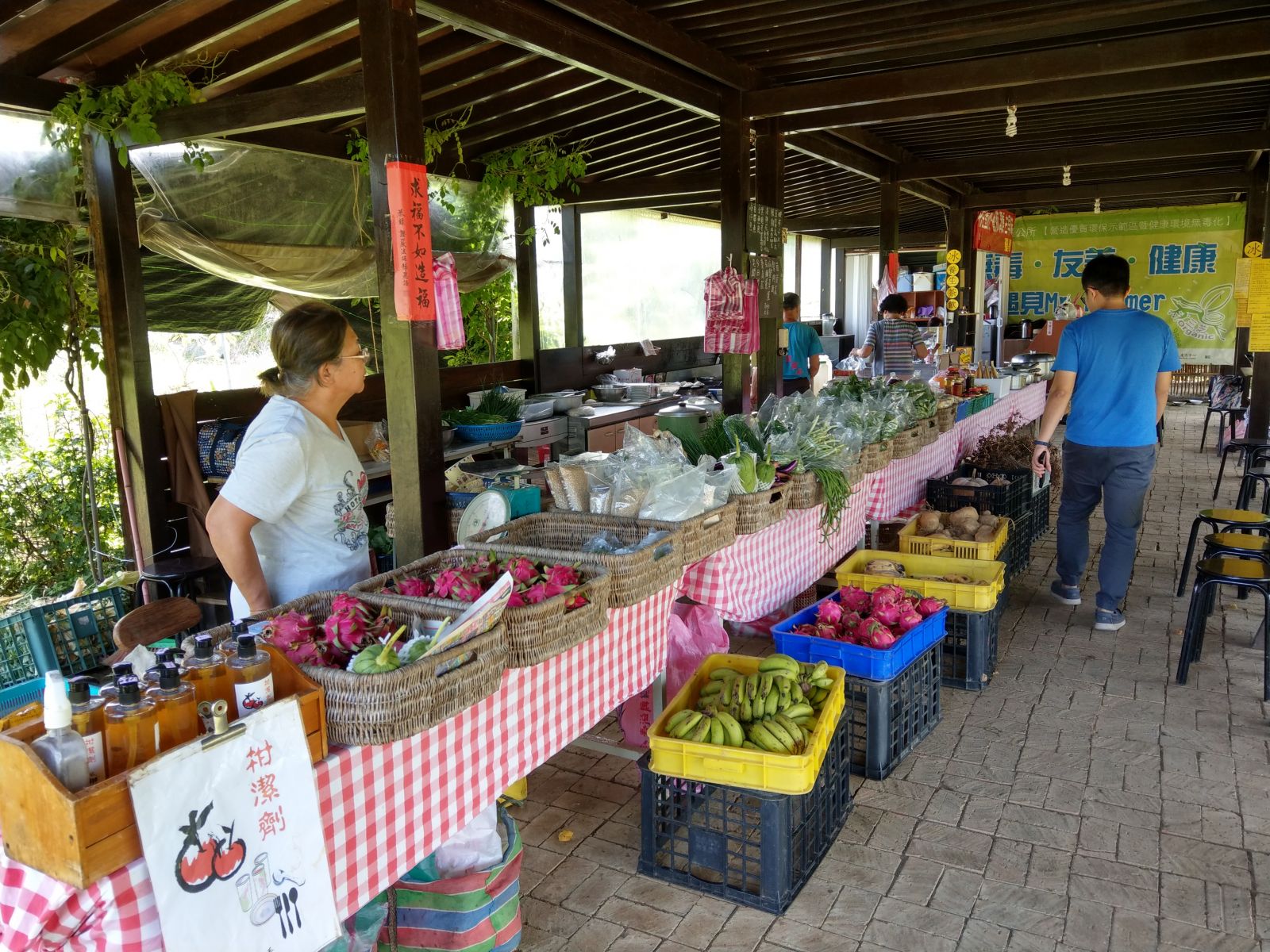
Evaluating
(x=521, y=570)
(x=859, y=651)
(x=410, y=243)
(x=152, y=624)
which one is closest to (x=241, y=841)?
(x=521, y=570)

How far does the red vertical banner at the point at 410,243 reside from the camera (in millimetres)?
3941

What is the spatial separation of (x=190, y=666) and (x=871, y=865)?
2398 mm

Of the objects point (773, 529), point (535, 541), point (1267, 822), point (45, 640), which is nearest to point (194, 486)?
point (45, 640)

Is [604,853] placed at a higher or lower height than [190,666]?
lower

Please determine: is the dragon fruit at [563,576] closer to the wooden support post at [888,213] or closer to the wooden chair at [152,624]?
the wooden chair at [152,624]

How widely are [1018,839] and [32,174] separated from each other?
5937 millimetres

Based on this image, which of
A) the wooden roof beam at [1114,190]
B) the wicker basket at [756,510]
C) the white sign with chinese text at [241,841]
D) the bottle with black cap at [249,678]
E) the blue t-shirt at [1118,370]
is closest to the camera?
the white sign with chinese text at [241,841]

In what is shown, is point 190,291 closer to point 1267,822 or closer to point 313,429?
point 313,429

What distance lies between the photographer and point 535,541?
3580mm

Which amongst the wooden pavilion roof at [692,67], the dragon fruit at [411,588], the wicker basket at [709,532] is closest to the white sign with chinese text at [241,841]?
the dragon fruit at [411,588]

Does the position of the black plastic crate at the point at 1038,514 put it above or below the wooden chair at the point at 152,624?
below

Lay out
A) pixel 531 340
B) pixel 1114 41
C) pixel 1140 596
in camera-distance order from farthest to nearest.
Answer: pixel 531 340 → pixel 1140 596 → pixel 1114 41

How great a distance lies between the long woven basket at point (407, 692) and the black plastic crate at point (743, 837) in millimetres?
1061

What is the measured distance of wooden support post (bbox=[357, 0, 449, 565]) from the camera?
3.90 metres
